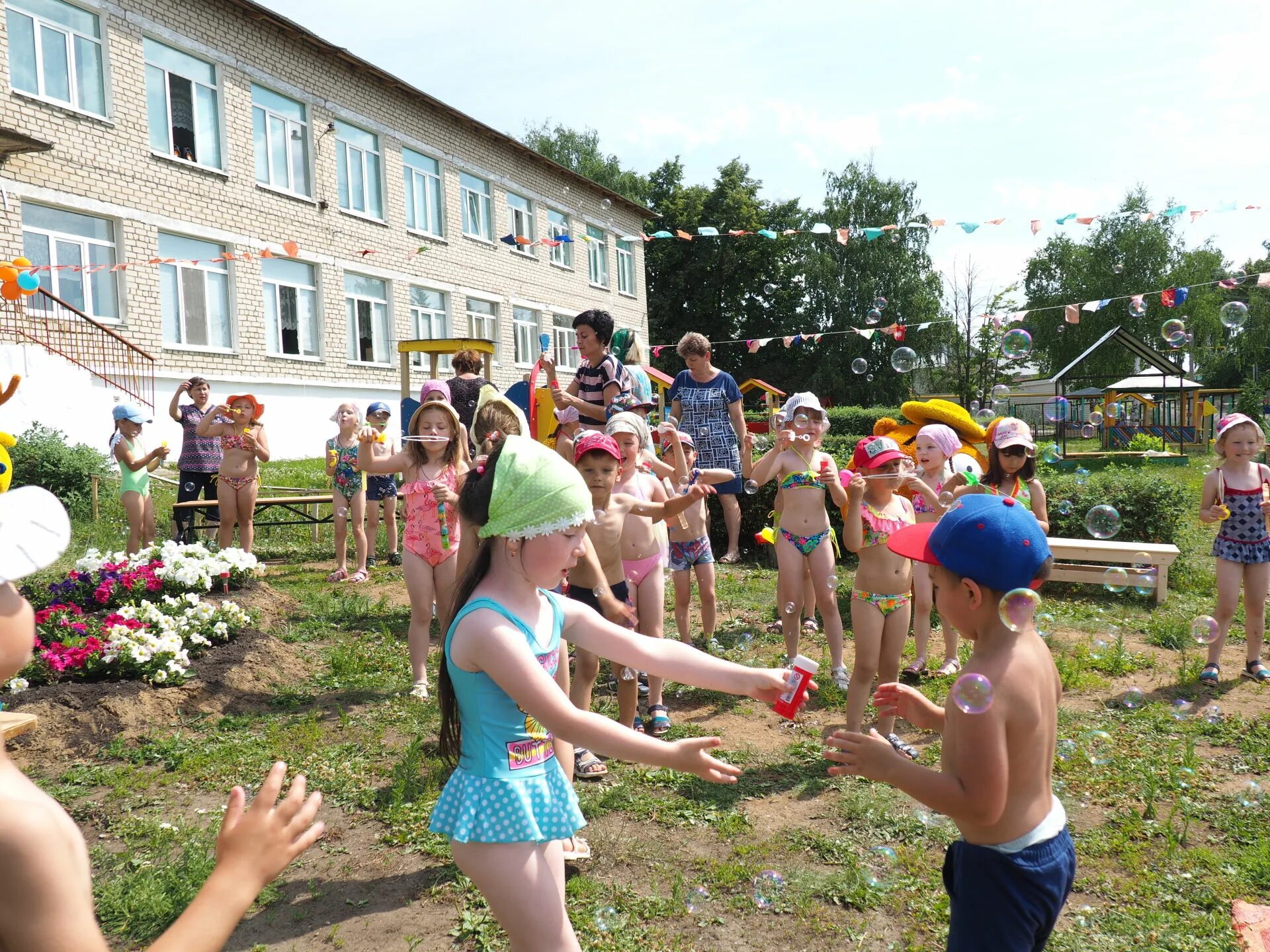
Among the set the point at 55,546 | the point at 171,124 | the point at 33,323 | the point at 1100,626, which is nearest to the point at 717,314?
the point at 171,124

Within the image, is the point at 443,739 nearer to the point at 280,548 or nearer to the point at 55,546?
the point at 55,546

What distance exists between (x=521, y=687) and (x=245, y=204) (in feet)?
64.5

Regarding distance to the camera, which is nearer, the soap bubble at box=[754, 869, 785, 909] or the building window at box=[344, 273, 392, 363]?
the soap bubble at box=[754, 869, 785, 909]

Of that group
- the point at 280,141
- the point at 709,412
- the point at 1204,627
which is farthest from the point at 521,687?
the point at 280,141

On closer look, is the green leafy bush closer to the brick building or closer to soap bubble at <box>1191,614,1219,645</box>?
the brick building

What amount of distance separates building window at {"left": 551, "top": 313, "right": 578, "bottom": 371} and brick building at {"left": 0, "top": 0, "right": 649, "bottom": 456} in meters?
2.81

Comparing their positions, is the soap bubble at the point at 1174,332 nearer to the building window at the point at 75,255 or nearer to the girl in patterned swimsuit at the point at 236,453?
the girl in patterned swimsuit at the point at 236,453

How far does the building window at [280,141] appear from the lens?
19.5 meters

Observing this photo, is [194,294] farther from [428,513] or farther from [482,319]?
[428,513]

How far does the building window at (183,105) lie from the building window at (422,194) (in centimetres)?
587

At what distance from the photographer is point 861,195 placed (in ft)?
148

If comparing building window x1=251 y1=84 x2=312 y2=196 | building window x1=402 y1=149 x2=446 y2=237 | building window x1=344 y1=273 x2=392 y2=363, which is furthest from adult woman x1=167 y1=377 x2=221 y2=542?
building window x1=402 y1=149 x2=446 y2=237

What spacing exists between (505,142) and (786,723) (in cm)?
2547

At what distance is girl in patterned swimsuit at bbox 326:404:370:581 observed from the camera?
920cm
